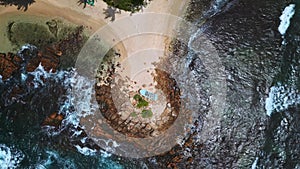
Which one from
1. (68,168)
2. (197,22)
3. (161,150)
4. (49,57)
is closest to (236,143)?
(161,150)

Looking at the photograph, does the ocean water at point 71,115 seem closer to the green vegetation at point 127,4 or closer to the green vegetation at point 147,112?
the green vegetation at point 147,112

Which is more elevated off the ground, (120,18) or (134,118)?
(120,18)

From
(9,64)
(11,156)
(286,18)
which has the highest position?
(286,18)

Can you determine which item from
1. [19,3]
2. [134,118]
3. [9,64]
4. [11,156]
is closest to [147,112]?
[134,118]

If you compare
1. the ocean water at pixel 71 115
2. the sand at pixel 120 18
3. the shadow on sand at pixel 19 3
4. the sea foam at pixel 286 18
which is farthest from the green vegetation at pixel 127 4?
the sea foam at pixel 286 18

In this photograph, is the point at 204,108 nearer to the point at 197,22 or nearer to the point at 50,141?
the point at 197,22

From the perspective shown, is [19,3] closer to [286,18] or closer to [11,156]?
[11,156]

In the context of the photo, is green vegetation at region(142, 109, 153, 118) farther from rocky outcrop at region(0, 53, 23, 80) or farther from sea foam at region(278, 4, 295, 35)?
sea foam at region(278, 4, 295, 35)

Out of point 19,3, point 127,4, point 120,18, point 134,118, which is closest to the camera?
point 19,3

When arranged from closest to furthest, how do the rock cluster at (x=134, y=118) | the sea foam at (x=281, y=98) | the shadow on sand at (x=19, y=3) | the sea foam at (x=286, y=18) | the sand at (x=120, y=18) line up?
the shadow on sand at (x=19, y=3), the sand at (x=120, y=18), the rock cluster at (x=134, y=118), the sea foam at (x=281, y=98), the sea foam at (x=286, y=18)
